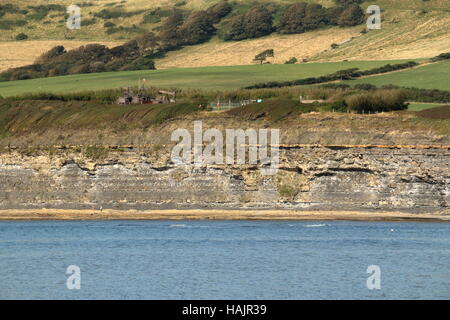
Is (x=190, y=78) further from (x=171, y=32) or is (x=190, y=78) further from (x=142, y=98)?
(x=171, y=32)

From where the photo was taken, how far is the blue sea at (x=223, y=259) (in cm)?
4653

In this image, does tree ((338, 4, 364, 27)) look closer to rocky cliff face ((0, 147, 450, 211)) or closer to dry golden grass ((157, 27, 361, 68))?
dry golden grass ((157, 27, 361, 68))

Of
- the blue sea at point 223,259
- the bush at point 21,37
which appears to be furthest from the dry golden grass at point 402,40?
the blue sea at point 223,259

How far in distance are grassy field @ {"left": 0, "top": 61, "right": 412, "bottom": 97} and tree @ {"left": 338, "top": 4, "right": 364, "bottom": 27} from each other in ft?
64.2

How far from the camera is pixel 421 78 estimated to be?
103 meters

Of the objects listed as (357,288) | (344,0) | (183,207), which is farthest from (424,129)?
(344,0)

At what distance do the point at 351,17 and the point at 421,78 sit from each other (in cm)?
3703

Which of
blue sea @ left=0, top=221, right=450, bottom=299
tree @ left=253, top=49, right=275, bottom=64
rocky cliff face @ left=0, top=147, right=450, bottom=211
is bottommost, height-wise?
blue sea @ left=0, top=221, right=450, bottom=299

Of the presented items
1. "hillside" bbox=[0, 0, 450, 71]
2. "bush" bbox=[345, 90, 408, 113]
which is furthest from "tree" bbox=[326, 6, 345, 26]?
"bush" bbox=[345, 90, 408, 113]

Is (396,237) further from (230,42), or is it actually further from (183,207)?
(230,42)

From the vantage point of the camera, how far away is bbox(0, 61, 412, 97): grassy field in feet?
354

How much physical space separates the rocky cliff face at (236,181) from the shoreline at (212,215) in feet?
1.78

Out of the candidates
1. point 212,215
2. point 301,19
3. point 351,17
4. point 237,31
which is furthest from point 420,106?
point 237,31
